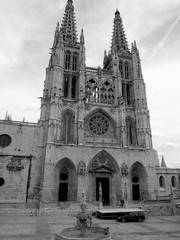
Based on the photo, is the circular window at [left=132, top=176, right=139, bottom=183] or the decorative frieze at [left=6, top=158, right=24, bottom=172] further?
the circular window at [left=132, top=176, right=139, bottom=183]

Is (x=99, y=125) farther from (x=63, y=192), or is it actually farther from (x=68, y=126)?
(x=63, y=192)

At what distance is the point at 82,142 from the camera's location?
26.5 metres

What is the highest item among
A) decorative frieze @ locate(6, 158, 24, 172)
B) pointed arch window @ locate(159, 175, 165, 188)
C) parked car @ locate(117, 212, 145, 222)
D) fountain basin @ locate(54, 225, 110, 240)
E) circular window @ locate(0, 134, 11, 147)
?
circular window @ locate(0, 134, 11, 147)

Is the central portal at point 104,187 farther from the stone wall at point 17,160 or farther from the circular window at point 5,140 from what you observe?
the circular window at point 5,140

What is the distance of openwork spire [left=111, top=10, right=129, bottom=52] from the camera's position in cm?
3903

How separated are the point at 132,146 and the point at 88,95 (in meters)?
11.1

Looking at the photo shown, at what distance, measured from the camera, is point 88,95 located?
31531mm

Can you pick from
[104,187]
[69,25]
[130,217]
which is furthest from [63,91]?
[130,217]

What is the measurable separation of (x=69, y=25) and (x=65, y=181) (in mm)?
31540

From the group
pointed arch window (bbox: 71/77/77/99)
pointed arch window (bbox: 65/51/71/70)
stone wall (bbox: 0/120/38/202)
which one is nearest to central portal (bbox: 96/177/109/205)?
stone wall (bbox: 0/120/38/202)

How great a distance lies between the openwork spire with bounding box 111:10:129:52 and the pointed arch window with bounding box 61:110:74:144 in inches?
668

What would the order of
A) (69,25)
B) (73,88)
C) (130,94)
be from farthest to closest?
(69,25)
(130,94)
(73,88)

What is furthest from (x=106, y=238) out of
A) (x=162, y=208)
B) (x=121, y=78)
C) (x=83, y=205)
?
(x=121, y=78)

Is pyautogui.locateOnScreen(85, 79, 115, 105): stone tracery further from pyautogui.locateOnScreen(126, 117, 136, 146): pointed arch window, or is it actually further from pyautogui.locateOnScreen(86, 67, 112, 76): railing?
pyautogui.locateOnScreen(126, 117, 136, 146): pointed arch window
